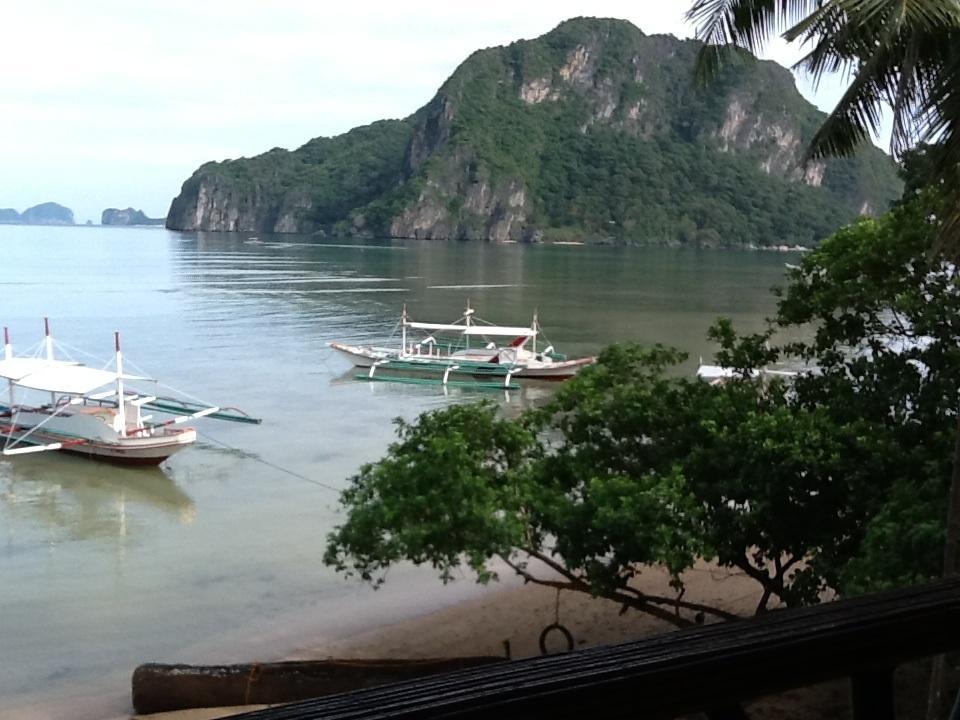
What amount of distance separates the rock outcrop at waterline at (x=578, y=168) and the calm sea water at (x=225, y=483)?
3118 inches

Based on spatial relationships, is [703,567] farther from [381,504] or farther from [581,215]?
[581,215]

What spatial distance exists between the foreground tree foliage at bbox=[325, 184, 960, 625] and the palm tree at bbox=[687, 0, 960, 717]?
1148mm

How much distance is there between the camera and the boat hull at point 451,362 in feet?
105

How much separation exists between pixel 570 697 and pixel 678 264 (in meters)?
92.0

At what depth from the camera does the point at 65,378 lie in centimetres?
2308

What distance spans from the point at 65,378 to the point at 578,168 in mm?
130869

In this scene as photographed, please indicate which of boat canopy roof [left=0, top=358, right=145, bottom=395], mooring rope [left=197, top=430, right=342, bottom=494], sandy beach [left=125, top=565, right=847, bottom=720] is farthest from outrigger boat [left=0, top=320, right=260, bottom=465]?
sandy beach [left=125, top=565, right=847, bottom=720]

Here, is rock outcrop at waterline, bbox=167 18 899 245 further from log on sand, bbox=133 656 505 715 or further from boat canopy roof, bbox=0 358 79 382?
log on sand, bbox=133 656 505 715

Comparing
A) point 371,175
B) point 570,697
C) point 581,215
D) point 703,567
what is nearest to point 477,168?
point 581,215

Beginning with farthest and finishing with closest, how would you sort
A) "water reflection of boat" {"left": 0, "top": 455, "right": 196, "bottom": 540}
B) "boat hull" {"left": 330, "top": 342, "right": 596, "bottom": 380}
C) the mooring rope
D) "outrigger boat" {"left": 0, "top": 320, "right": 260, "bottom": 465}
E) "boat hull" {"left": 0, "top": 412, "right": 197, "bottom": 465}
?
"boat hull" {"left": 330, "top": 342, "right": 596, "bottom": 380} → "outrigger boat" {"left": 0, "top": 320, "right": 260, "bottom": 465} → "boat hull" {"left": 0, "top": 412, "right": 197, "bottom": 465} → the mooring rope → "water reflection of boat" {"left": 0, "top": 455, "right": 196, "bottom": 540}

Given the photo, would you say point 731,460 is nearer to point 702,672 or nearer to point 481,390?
point 702,672

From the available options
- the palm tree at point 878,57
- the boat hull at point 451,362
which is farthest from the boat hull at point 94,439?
the palm tree at point 878,57

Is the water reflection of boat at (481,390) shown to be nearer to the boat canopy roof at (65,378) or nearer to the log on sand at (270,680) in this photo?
the boat canopy roof at (65,378)

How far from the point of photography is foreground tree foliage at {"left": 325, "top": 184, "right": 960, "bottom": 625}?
821 cm
